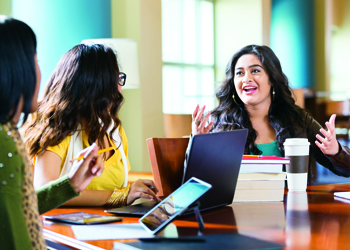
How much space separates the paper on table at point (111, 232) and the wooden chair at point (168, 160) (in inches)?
13.2

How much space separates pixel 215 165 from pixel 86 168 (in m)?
0.35

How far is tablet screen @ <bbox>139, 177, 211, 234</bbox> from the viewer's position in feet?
3.01

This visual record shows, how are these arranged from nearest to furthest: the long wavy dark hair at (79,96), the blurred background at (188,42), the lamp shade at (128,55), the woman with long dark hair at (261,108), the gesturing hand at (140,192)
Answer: the gesturing hand at (140,192) → the long wavy dark hair at (79,96) → the woman with long dark hair at (261,108) → the lamp shade at (128,55) → the blurred background at (188,42)

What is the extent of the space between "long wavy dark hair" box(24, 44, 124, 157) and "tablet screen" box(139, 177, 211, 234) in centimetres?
55

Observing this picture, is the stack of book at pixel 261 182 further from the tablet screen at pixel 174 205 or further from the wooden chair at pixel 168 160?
the tablet screen at pixel 174 205

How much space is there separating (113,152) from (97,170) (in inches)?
23.5

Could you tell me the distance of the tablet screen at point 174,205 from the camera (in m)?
0.92

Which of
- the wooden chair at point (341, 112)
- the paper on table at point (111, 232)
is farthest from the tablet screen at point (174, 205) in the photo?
the wooden chair at point (341, 112)

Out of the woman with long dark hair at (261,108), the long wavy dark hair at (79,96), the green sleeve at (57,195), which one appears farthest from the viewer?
the woman with long dark hair at (261,108)

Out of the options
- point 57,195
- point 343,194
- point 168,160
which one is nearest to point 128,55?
point 168,160

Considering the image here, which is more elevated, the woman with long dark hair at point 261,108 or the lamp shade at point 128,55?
the lamp shade at point 128,55

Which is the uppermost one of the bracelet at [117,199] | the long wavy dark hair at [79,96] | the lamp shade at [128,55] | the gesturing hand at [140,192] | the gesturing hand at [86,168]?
the lamp shade at [128,55]

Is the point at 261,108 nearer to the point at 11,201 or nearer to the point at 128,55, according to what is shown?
the point at 128,55

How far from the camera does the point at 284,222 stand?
107 cm
